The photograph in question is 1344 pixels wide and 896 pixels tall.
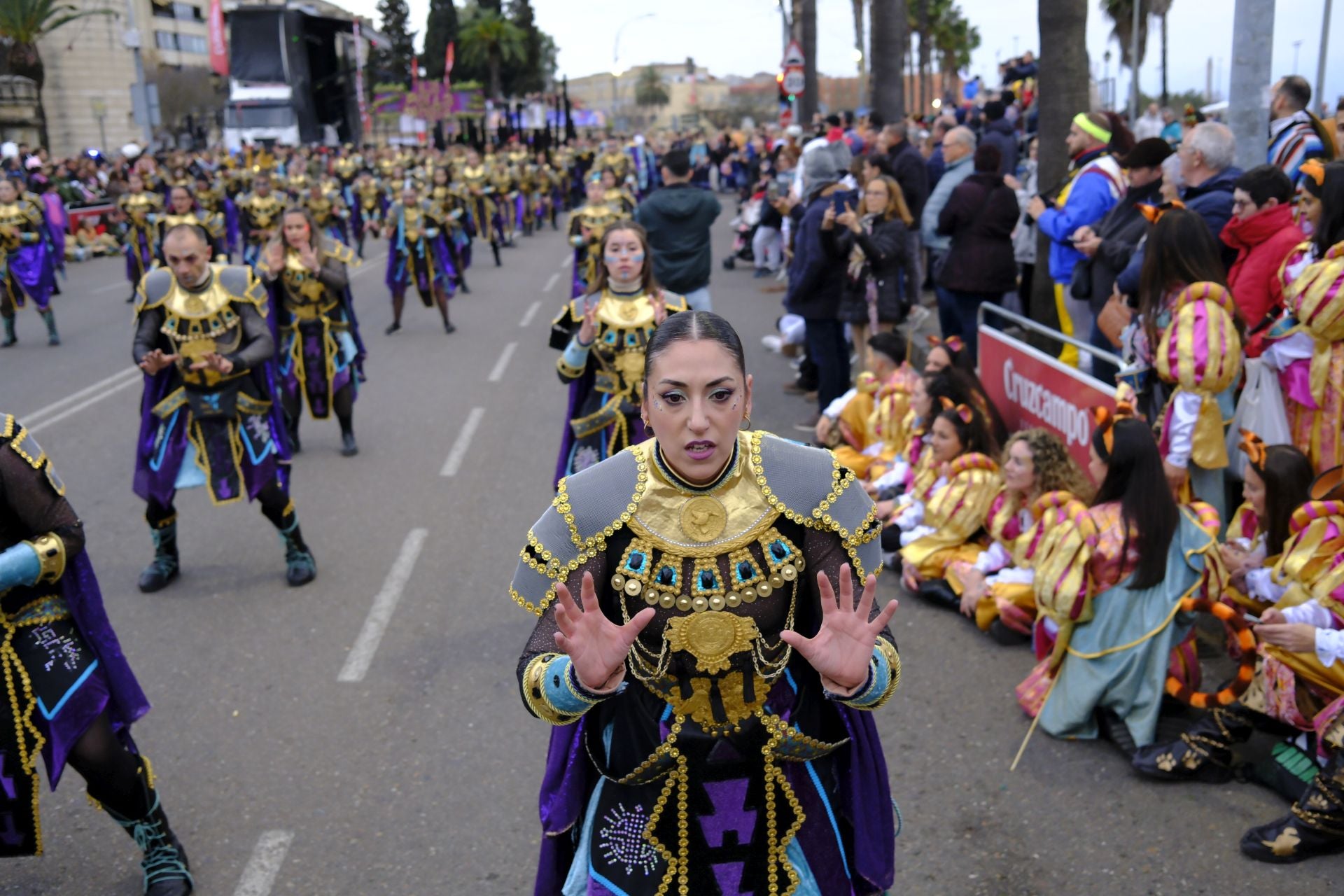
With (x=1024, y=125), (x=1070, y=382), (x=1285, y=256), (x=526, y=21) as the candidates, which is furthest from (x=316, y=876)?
(x=526, y=21)

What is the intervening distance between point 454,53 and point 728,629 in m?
89.3

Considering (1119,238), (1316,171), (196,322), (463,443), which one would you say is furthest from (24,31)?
(1316,171)

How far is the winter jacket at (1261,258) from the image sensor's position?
21.4 ft

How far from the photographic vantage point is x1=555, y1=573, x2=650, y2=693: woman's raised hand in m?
2.52

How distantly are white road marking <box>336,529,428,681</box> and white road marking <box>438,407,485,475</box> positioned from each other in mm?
1549

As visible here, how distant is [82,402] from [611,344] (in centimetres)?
842

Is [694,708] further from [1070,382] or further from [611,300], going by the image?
[1070,382]

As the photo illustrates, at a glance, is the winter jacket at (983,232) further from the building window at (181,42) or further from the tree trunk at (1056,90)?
the building window at (181,42)

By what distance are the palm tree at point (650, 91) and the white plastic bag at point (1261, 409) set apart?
145197mm

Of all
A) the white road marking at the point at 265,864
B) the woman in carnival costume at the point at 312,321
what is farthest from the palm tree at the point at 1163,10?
the white road marking at the point at 265,864

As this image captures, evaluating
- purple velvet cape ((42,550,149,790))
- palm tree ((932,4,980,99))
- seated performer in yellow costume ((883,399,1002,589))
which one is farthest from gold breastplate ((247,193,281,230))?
palm tree ((932,4,980,99))

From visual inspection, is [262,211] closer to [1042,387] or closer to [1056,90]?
[1056,90]

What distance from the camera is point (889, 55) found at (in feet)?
68.2

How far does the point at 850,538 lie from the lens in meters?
2.72
